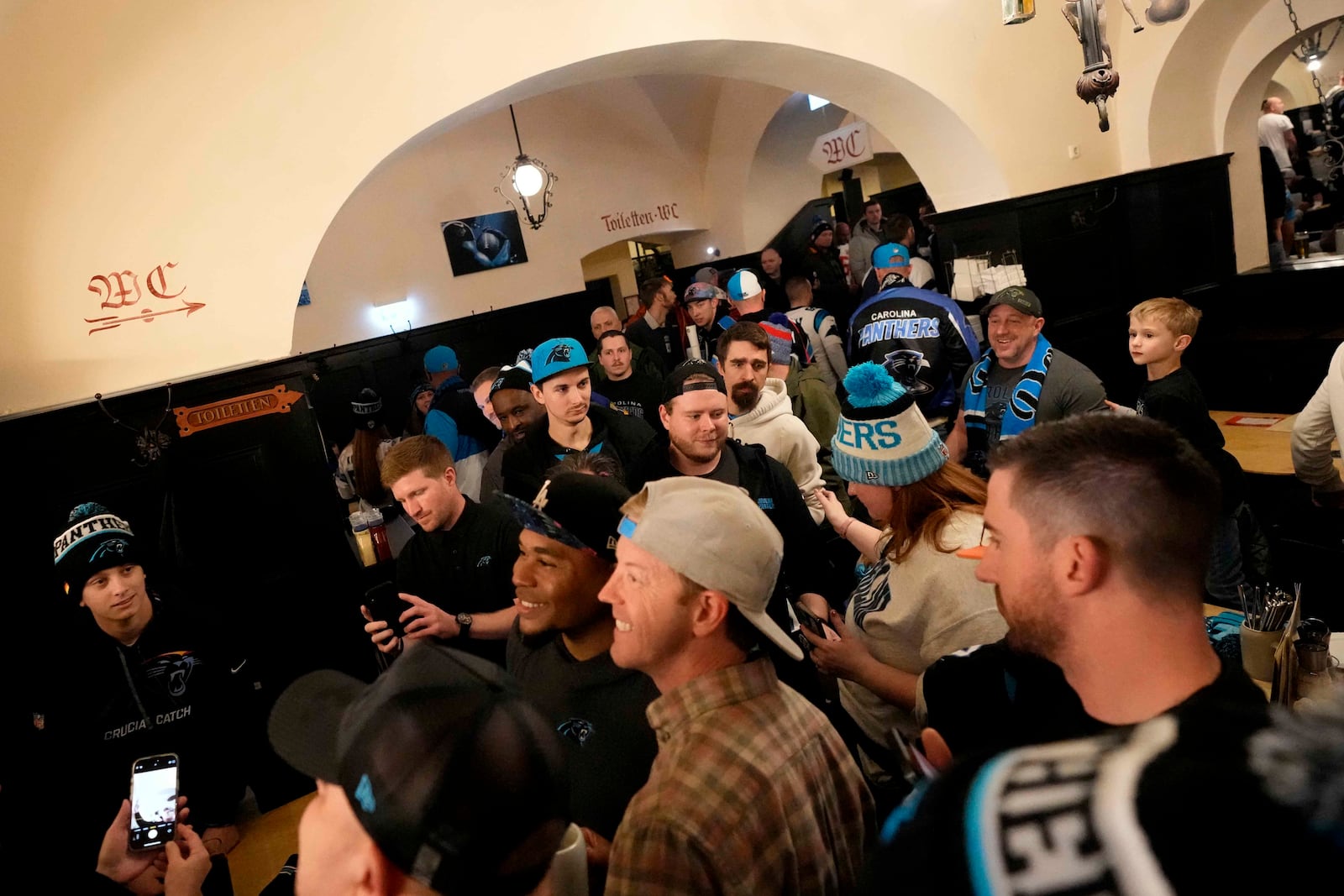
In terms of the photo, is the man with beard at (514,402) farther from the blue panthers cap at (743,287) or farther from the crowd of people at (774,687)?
the blue panthers cap at (743,287)

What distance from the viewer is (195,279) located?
391 centimetres

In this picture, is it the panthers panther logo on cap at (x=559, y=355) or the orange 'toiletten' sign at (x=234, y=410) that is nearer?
the panthers panther logo on cap at (x=559, y=355)

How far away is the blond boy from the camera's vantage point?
3.12 m

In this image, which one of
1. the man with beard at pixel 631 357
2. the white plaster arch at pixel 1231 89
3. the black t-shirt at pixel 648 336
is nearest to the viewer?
the man with beard at pixel 631 357

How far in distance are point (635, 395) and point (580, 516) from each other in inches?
118

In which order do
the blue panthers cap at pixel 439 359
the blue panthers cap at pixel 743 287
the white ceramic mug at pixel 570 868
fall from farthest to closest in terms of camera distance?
the blue panthers cap at pixel 439 359
the blue panthers cap at pixel 743 287
the white ceramic mug at pixel 570 868

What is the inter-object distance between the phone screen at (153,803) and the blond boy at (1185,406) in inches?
123

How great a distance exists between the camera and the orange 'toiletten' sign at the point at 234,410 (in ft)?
12.7

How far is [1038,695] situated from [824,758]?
38 cm

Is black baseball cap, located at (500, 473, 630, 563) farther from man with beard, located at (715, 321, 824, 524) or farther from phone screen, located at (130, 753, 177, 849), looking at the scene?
man with beard, located at (715, 321, 824, 524)

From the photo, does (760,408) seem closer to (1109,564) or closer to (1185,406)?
(1185,406)

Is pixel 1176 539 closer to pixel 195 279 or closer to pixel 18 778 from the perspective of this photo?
pixel 18 778

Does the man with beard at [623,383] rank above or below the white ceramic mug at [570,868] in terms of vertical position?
above

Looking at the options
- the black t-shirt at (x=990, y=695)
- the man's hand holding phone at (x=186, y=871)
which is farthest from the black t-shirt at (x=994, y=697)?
the man's hand holding phone at (x=186, y=871)
